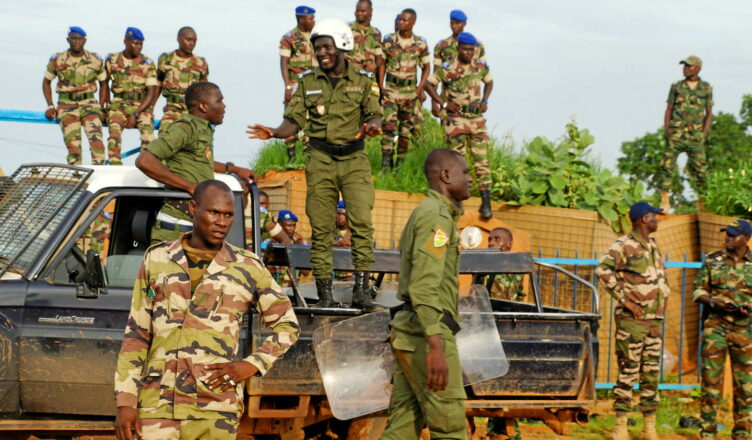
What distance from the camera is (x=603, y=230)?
1341cm

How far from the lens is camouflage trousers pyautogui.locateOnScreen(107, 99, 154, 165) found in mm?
13992

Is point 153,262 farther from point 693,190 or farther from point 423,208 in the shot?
point 693,190

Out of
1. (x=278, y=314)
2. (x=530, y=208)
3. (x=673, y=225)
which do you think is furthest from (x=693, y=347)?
(x=278, y=314)

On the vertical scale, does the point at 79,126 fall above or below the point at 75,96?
below

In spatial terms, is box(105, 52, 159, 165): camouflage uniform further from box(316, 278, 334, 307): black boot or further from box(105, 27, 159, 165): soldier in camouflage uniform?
box(316, 278, 334, 307): black boot

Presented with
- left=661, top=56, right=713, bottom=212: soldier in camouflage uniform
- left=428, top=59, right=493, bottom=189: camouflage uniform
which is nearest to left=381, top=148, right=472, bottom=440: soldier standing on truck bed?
left=428, top=59, right=493, bottom=189: camouflage uniform

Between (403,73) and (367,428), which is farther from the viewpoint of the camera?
(403,73)

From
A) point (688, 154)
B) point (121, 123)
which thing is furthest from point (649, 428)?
point (121, 123)

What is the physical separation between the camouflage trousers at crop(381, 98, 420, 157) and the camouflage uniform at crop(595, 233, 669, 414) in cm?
537

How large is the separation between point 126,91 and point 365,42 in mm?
3296

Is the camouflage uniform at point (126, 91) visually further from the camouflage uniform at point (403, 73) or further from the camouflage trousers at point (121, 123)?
the camouflage uniform at point (403, 73)

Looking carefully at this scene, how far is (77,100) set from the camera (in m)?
13.9

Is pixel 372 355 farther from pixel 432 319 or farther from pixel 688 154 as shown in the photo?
pixel 688 154

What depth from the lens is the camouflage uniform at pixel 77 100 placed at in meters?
13.8
